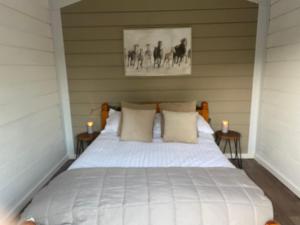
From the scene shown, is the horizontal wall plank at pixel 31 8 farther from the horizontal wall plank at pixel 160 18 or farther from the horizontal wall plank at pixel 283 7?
the horizontal wall plank at pixel 283 7

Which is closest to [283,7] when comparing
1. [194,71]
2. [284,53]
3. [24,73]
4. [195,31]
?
[284,53]

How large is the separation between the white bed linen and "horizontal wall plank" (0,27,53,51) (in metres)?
1.32

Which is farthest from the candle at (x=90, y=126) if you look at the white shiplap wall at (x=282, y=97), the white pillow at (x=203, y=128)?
the white shiplap wall at (x=282, y=97)

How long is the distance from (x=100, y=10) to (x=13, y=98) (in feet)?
5.48

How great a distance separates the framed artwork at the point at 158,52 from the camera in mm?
3029

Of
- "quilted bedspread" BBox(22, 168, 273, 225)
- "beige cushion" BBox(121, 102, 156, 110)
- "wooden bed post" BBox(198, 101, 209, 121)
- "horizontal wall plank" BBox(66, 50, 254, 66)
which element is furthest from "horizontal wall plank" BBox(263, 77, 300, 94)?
"beige cushion" BBox(121, 102, 156, 110)

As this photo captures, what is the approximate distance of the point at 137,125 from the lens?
258cm

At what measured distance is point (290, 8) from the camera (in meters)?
2.50

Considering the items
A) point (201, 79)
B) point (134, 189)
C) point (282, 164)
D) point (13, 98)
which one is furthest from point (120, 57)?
point (282, 164)

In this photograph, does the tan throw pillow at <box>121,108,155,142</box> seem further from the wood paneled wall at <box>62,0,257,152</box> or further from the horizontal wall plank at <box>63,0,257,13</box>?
the horizontal wall plank at <box>63,0,257,13</box>

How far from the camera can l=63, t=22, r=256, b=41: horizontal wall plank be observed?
3.03 m

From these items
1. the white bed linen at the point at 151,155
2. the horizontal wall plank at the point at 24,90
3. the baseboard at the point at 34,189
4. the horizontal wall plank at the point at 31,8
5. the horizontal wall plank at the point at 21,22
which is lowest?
the baseboard at the point at 34,189

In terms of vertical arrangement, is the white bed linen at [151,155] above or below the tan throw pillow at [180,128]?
below

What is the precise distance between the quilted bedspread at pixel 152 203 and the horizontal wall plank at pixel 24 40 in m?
1.48
